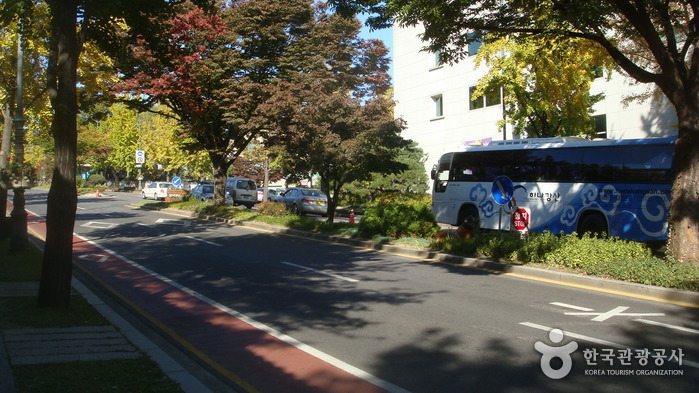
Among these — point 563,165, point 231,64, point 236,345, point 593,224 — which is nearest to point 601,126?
point 563,165

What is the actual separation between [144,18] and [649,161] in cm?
1289

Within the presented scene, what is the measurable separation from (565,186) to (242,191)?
75.8 ft

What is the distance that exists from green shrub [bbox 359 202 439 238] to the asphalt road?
8.06 feet

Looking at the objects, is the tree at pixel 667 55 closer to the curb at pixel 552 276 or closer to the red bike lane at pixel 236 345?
the curb at pixel 552 276

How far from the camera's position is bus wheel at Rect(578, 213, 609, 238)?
1502 centimetres

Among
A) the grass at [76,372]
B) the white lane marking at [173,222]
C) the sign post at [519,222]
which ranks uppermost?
the sign post at [519,222]

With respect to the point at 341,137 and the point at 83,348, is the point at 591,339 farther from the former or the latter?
the point at 341,137

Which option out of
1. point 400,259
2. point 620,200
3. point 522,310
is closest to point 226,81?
point 400,259

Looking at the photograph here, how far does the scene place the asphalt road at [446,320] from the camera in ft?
17.5

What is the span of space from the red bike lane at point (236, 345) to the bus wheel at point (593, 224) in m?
11.4

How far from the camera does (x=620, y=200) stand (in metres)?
14.5

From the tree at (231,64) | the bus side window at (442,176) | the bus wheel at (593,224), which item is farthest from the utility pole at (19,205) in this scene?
the bus wheel at (593,224)

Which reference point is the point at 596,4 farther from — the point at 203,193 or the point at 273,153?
the point at 203,193

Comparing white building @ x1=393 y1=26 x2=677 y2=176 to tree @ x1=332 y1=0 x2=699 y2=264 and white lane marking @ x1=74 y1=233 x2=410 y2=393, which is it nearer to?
tree @ x1=332 y1=0 x2=699 y2=264
